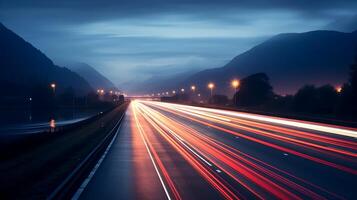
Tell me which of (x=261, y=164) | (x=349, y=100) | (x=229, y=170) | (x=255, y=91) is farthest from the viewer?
(x=255, y=91)

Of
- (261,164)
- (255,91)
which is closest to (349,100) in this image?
(261,164)

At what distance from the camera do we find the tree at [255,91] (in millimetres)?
137250

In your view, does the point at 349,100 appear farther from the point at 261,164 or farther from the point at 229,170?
the point at 229,170

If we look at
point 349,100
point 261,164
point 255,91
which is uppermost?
point 255,91

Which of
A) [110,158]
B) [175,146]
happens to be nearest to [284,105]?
[175,146]

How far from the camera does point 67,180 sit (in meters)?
17.9

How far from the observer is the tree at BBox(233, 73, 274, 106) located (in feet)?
450

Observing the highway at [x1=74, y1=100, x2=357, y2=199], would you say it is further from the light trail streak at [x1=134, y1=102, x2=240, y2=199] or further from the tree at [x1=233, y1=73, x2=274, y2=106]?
the tree at [x1=233, y1=73, x2=274, y2=106]

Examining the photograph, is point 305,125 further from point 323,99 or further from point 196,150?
point 323,99

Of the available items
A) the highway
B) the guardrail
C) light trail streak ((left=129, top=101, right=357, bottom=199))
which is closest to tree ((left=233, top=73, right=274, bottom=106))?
light trail streak ((left=129, top=101, right=357, bottom=199))

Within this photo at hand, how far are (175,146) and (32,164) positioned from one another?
1113cm

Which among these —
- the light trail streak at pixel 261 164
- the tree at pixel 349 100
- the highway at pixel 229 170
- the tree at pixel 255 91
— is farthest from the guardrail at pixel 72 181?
the tree at pixel 255 91

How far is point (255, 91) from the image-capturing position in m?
138

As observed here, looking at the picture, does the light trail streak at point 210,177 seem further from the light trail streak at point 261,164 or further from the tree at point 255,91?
the tree at point 255,91
